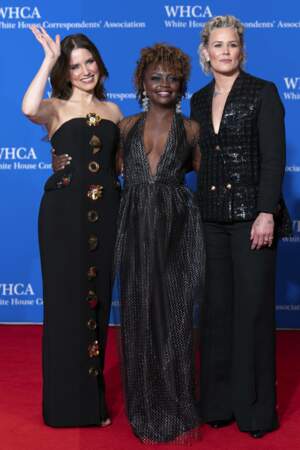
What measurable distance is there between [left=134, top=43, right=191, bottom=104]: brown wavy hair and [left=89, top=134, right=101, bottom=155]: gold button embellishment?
0.29 m

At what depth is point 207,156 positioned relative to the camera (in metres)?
3.57

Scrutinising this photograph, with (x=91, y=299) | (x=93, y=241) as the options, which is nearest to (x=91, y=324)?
(x=91, y=299)

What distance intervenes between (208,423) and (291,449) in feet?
1.45

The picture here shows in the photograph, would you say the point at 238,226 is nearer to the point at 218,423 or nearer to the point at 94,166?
the point at 94,166

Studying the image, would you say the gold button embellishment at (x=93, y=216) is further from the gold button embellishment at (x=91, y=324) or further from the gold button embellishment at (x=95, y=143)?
the gold button embellishment at (x=91, y=324)

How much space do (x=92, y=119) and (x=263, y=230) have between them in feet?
Result: 2.90

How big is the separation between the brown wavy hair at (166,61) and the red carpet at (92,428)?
1.50 meters

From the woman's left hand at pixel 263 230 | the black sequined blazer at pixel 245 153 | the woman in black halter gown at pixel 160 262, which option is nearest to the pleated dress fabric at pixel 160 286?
the woman in black halter gown at pixel 160 262

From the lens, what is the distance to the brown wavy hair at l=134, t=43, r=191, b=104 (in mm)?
3465

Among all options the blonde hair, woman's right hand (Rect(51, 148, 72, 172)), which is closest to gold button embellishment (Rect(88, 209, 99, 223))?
woman's right hand (Rect(51, 148, 72, 172))

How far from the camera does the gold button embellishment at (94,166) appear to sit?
3.59m

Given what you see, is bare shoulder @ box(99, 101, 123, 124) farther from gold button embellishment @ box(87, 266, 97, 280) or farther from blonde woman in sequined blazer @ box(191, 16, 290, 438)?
gold button embellishment @ box(87, 266, 97, 280)

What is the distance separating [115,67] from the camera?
5820 mm

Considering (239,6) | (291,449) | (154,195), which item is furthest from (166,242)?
(239,6)
